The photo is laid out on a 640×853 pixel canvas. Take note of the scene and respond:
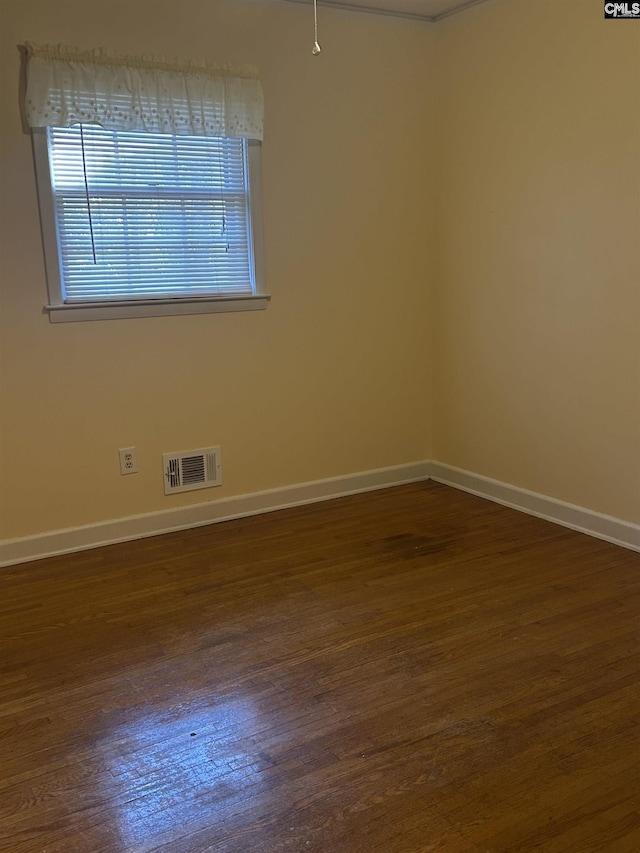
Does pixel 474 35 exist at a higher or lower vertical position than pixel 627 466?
higher

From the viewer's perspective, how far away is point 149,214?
11.4 feet

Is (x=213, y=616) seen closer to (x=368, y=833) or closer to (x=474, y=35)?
(x=368, y=833)

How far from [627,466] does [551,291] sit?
0.94m

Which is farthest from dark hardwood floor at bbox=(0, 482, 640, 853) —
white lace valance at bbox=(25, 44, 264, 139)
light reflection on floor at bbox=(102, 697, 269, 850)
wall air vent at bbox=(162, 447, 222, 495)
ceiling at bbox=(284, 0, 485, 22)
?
ceiling at bbox=(284, 0, 485, 22)

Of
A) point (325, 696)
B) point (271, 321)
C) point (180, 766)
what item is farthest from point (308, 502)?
point (180, 766)

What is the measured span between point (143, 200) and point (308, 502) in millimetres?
1864

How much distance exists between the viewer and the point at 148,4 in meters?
3.29

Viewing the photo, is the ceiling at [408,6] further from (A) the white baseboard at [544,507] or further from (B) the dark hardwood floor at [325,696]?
(B) the dark hardwood floor at [325,696]

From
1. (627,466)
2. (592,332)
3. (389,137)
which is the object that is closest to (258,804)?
(627,466)

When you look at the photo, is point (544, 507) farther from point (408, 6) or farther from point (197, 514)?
point (408, 6)

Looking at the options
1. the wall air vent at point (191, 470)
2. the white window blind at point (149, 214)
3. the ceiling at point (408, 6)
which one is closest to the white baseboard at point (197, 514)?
the wall air vent at point (191, 470)

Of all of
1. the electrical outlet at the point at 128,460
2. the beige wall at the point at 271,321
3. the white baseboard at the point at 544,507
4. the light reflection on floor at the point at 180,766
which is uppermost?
the beige wall at the point at 271,321

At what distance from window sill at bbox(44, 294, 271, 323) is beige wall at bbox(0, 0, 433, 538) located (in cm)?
5

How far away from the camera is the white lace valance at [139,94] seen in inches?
122
